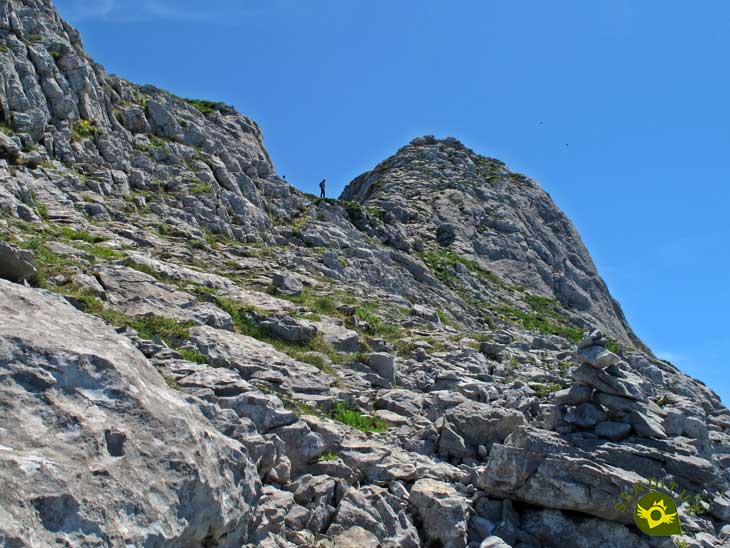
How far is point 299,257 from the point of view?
2902 centimetres

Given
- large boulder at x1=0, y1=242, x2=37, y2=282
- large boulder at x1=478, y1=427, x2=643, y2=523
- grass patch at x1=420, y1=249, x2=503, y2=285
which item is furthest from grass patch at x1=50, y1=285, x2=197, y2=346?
grass patch at x1=420, y1=249, x2=503, y2=285

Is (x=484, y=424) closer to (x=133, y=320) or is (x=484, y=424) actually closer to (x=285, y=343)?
(x=285, y=343)

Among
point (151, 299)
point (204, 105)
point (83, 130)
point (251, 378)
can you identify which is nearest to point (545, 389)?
point (251, 378)

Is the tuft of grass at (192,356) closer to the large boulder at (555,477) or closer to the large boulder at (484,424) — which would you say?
the large boulder at (484,424)

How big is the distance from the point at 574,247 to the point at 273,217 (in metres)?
33.4

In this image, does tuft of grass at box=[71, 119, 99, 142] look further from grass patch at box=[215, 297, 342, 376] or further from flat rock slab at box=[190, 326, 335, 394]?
flat rock slab at box=[190, 326, 335, 394]

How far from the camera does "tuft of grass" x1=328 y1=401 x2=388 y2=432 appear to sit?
12.4 meters

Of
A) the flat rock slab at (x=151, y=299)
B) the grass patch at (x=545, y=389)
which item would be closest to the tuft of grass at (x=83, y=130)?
the flat rock slab at (x=151, y=299)

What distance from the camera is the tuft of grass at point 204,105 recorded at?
41.9 m

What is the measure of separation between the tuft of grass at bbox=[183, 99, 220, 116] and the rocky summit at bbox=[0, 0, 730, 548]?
3.68m

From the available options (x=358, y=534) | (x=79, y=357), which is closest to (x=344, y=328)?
(x=358, y=534)

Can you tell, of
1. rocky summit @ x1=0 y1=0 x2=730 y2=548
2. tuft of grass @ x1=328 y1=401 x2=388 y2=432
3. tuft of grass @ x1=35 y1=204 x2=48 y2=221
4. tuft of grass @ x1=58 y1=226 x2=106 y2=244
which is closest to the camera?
rocky summit @ x1=0 y1=0 x2=730 y2=548

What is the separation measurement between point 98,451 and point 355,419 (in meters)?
7.39

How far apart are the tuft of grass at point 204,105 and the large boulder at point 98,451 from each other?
36759 mm
